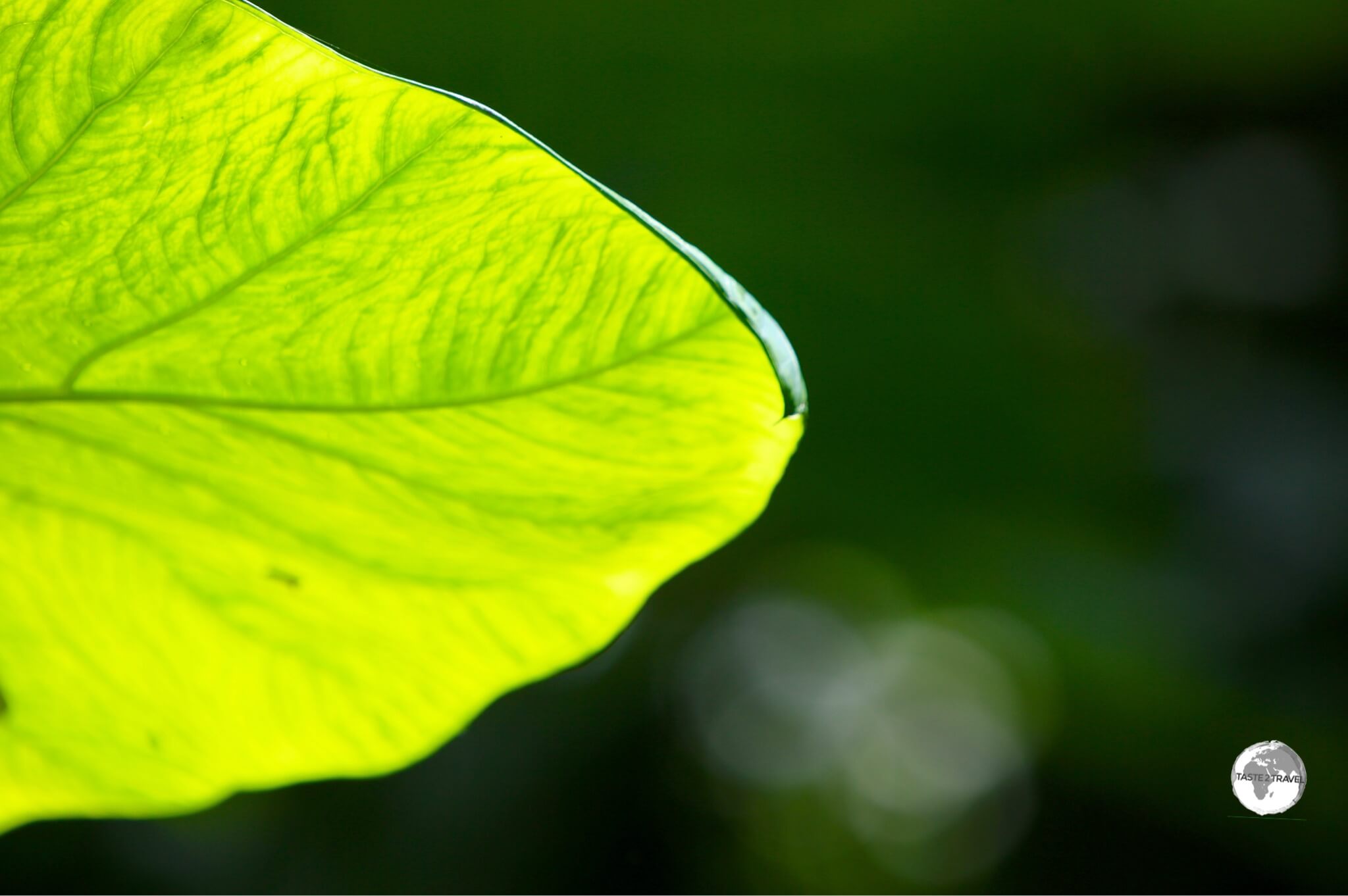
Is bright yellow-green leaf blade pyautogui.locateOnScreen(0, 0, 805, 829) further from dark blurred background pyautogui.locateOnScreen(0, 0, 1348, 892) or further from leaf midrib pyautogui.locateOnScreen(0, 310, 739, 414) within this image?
dark blurred background pyautogui.locateOnScreen(0, 0, 1348, 892)

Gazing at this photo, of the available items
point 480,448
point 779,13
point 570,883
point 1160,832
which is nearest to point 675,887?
point 570,883

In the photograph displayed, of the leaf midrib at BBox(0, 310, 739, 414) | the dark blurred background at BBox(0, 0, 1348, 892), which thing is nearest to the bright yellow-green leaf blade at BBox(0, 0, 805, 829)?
the leaf midrib at BBox(0, 310, 739, 414)

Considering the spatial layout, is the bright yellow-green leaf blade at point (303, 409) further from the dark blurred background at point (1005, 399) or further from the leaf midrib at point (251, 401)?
the dark blurred background at point (1005, 399)

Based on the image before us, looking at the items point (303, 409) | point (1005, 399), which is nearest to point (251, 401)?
point (303, 409)

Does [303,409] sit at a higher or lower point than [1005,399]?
higher

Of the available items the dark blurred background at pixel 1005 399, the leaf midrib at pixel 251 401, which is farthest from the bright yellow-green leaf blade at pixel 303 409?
the dark blurred background at pixel 1005 399

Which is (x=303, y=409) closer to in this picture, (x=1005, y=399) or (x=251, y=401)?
(x=251, y=401)

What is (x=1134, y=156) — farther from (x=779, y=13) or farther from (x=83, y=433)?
(x=83, y=433)
